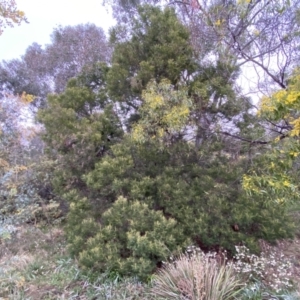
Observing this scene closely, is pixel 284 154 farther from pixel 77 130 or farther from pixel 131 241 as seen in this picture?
pixel 77 130

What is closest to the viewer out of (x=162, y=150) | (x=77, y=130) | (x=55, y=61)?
(x=162, y=150)

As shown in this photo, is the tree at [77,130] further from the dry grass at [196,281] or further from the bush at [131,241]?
the dry grass at [196,281]

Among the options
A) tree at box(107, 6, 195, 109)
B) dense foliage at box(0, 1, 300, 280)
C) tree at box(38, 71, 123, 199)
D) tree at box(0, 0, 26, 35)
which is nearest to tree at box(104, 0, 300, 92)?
dense foliage at box(0, 1, 300, 280)

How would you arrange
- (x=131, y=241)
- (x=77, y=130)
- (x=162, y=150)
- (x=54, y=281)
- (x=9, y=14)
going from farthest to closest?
(x=9, y=14) < (x=77, y=130) < (x=162, y=150) < (x=54, y=281) < (x=131, y=241)

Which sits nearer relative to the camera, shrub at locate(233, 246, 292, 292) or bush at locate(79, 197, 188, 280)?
shrub at locate(233, 246, 292, 292)

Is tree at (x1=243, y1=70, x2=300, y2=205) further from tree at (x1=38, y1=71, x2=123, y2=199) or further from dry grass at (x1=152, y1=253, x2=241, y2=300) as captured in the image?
tree at (x1=38, y1=71, x2=123, y2=199)

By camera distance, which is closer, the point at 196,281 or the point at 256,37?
the point at 196,281

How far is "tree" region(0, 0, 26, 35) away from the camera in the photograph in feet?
15.7

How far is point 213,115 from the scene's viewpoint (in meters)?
4.57

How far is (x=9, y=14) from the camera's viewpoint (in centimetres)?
482

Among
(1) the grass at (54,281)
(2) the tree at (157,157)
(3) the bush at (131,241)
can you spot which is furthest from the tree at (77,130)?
(1) the grass at (54,281)

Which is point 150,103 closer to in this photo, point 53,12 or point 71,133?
point 71,133

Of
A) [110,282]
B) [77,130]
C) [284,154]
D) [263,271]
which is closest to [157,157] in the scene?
[77,130]

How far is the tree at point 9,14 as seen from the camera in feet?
15.7
